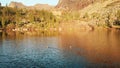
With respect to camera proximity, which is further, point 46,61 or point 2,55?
point 2,55

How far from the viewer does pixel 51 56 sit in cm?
11925

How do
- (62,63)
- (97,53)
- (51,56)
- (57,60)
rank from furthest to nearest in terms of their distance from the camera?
(97,53), (51,56), (57,60), (62,63)

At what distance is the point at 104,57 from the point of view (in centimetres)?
11575

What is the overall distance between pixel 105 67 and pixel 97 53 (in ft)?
105

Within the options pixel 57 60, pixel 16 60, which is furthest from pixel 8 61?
pixel 57 60

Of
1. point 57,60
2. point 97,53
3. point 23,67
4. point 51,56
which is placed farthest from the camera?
point 97,53

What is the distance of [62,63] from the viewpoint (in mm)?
102625

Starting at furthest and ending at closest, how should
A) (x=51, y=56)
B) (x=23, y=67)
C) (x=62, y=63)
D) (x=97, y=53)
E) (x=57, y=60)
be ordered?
(x=97, y=53) → (x=51, y=56) → (x=57, y=60) → (x=62, y=63) → (x=23, y=67)

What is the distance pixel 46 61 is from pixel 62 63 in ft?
27.3

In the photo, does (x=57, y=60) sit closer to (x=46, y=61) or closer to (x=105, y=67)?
(x=46, y=61)

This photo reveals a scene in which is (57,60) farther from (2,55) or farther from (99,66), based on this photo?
(2,55)

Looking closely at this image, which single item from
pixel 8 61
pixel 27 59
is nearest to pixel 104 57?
pixel 27 59

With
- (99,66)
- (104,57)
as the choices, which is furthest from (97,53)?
(99,66)

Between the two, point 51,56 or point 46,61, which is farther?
point 51,56
